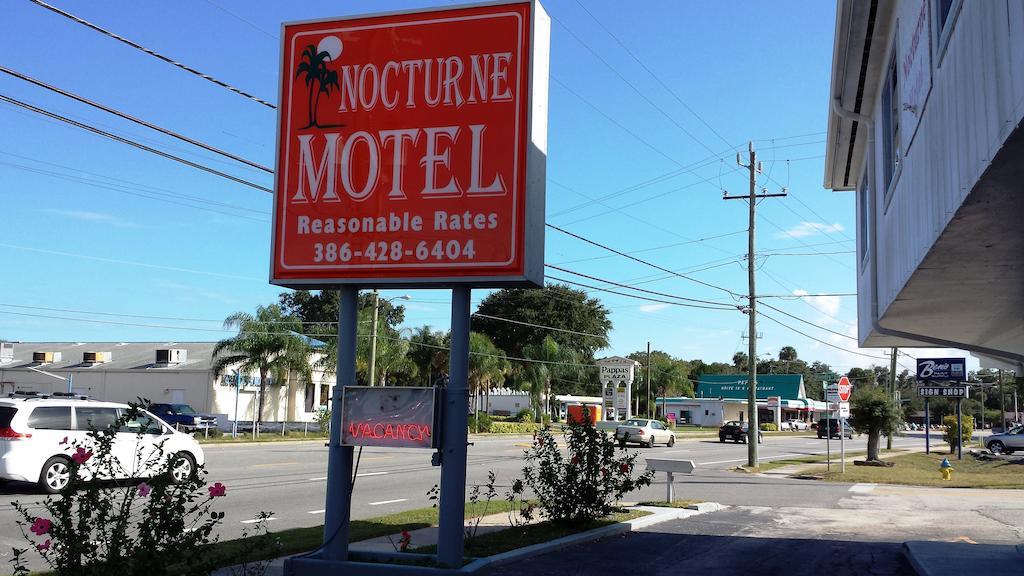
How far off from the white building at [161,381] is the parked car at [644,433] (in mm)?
18537

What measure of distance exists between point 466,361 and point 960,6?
5.32 m

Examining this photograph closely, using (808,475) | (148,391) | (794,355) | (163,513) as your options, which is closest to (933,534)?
(163,513)

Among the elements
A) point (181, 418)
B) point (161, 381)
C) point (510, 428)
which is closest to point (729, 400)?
point (510, 428)

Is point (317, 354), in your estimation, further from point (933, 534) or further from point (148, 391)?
point (933, 534)

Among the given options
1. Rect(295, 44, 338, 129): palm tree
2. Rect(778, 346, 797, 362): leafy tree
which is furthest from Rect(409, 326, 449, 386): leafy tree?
Rect(778, 346, 797, 362): leafy tree

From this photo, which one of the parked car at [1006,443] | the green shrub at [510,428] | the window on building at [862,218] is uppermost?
the window on building at [862,218]

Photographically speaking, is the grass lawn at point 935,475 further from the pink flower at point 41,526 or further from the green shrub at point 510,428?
the green shrub at point 510,428

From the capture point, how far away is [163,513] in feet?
19.7

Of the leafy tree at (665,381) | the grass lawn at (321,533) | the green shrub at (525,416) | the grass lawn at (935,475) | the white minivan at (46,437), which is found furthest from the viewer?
the leafy tree at (665,381)

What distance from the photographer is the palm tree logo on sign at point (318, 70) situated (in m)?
9.46

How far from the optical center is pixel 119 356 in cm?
5847

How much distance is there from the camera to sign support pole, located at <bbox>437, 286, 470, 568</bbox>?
8508mm

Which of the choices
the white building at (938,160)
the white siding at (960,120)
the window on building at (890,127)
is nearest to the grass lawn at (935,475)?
the white building at (938,160)

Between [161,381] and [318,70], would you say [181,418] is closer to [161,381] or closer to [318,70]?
[161,381]
